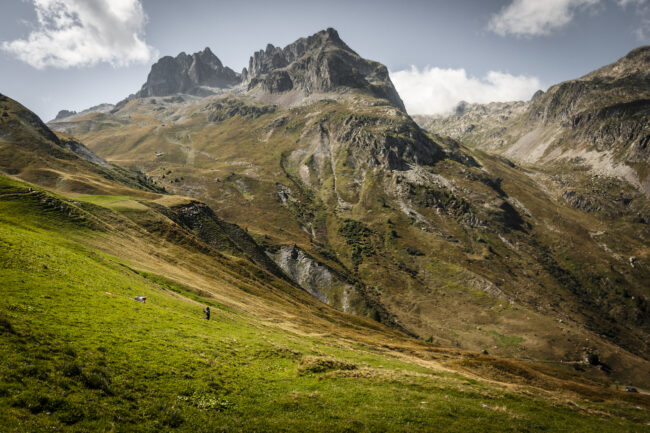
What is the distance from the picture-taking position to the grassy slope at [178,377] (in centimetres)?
1477

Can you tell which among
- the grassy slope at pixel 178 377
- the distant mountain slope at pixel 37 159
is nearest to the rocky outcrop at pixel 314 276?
the distant mountain slope at pixel 37 159

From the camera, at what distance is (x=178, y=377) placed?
20.0m

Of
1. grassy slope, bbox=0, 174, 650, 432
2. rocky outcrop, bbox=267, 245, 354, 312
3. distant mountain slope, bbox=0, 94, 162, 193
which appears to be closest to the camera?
grassy slope, bbox=0, 174, 650, 432

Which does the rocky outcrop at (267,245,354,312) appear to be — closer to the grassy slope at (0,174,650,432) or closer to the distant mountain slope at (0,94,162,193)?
the distant mountain slope at (0,94,162,193)

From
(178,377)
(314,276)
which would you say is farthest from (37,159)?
(178,377)

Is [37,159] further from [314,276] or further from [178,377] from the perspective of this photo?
[178,377]

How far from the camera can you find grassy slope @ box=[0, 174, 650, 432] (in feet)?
48.4

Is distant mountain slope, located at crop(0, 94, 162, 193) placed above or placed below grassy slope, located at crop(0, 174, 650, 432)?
above

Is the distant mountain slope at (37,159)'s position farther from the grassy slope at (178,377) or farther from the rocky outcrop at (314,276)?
the rocky outcrop at (314,276)

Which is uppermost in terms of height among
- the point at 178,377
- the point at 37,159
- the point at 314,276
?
the point at 37,159

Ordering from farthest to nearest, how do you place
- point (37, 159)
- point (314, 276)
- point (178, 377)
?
point (314, 276)
point (37, 159)
point (178, 377)

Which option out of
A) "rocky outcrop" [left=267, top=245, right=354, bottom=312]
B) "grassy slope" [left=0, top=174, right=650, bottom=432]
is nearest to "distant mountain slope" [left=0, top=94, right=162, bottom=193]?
"grassy slope" [left=0, top=174, right=650, bottom=432]

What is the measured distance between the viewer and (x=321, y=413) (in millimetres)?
20281

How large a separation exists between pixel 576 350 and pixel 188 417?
15829 cm
